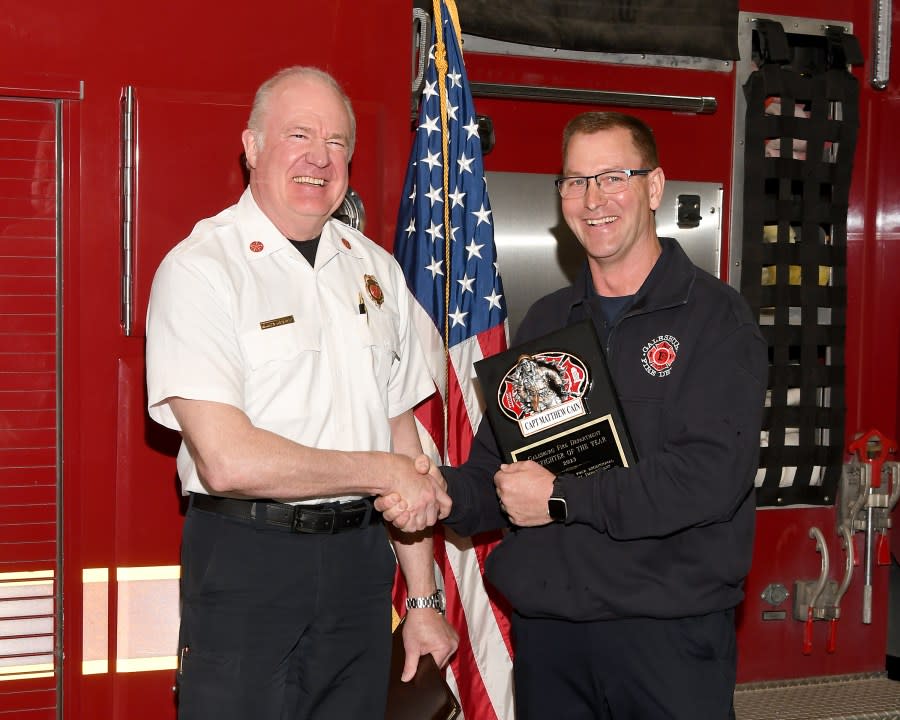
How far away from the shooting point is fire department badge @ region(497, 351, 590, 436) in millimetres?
2500

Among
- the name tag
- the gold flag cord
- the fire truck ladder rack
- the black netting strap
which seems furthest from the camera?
the black netting strap

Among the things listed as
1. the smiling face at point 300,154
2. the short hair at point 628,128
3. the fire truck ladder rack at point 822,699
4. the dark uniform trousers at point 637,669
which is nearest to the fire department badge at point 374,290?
the smiling face at point 300,154

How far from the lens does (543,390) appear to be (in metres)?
2.56

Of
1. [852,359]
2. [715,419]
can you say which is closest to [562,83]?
[852,359]

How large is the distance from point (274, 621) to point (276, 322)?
688 mm

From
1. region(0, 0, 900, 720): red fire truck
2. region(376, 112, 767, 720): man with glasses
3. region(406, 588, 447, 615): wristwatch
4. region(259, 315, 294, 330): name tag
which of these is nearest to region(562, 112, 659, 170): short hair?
region(376, 112, 767, 720): man with glasses

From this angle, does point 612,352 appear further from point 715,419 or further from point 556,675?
point 556,675

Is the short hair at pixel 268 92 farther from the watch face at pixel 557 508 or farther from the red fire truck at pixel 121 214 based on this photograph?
the watch face at pixel 557 508

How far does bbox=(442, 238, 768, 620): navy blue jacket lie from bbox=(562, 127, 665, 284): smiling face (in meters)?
0.10

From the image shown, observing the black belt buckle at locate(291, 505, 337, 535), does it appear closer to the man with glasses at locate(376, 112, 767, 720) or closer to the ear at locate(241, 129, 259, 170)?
the man with glasses at locate(376, 112, 767, 720)

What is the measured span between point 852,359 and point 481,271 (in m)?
2.07

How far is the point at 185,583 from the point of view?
7.95 ft

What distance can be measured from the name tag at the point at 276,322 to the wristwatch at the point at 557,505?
0.75 m

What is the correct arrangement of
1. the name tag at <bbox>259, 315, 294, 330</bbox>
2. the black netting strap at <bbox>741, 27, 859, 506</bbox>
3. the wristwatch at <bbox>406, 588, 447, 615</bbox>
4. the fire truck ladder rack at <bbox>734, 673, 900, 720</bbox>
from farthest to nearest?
the black netting strap at <bbox>741, 27, 859, 506</bbox> < the fire truck ladder rack at <bbox>734, 673, 900, 720</bbox> < the wristwatch at <bbox>406, 588, 447, 615</bbox> < the name tag at <bbox>259, 315, 294, 330</bbox>
